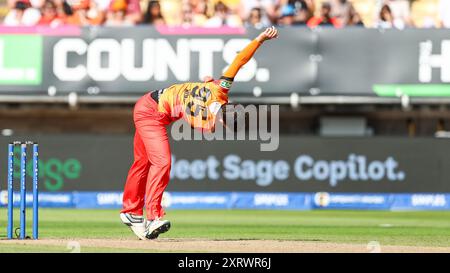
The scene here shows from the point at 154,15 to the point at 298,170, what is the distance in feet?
14.2

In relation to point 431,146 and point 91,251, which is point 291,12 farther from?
point 91,251

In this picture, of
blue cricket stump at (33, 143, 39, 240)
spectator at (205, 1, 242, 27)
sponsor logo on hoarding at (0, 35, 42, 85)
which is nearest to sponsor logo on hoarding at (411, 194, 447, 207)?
spectator at (205, 1, 242, 27)

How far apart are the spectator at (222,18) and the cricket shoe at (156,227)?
35.0 ft

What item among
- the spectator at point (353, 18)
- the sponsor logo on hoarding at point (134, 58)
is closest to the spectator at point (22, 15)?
the sponsor logo on hoarding at point (134, 58)

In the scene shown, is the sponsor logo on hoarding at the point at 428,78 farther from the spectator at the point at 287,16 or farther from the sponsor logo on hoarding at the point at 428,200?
the spectator at the point at 287,16

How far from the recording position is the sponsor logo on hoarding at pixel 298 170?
2159 cm

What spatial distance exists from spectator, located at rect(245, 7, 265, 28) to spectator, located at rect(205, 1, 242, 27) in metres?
0.20

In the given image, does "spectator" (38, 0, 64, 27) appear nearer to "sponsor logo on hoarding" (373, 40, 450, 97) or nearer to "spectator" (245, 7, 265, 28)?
"spectator" (245, 7, 265, 28)

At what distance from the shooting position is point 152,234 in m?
12.2

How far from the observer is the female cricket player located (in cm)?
1190

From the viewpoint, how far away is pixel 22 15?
896 inches
